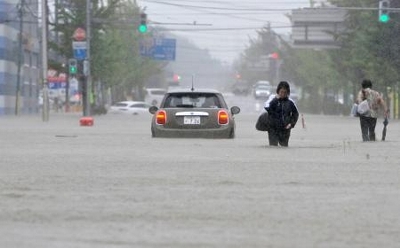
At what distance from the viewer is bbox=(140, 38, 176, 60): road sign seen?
106 m

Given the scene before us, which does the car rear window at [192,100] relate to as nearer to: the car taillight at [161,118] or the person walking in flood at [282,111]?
the car taillight at [161,118]

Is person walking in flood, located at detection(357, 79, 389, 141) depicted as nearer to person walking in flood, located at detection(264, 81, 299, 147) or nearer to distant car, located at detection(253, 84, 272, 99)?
person walking in flood, located at detection(264, 81, 299, 147)

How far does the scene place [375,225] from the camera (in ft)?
37.5

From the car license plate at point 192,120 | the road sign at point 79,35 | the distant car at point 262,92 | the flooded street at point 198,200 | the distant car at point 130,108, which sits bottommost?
the distant car at point 130,108

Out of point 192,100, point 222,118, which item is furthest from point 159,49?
point 222,118

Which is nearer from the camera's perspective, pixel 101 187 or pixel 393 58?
pixel 101 187

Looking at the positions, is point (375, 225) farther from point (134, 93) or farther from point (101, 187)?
point (134, 93)

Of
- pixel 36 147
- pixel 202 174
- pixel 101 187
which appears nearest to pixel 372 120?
pixel 36 147

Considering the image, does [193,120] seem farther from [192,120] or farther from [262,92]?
[262,92]

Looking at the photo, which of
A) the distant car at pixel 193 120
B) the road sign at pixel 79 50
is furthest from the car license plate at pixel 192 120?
the road sign at pixel 79 50

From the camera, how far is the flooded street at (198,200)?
412 inches

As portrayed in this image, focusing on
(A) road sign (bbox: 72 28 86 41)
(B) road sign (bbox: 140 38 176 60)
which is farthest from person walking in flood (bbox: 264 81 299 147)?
(B) road sign (bbox: 140 38 176 60)

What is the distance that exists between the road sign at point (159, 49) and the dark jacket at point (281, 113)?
262 ft

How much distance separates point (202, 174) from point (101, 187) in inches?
104
